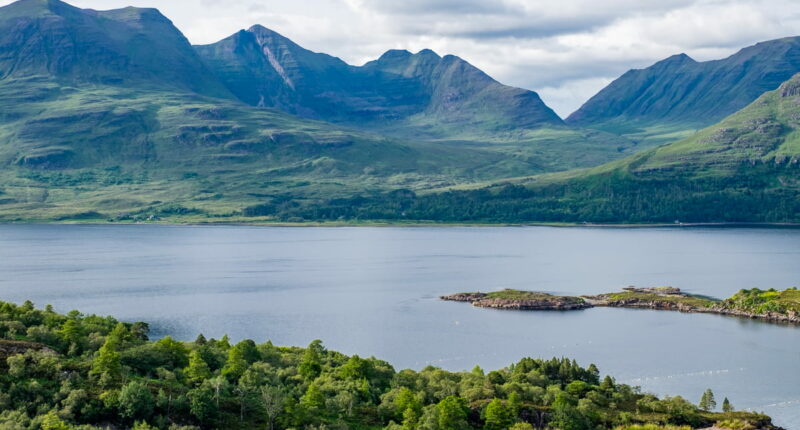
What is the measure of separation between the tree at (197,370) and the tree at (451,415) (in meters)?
25.0

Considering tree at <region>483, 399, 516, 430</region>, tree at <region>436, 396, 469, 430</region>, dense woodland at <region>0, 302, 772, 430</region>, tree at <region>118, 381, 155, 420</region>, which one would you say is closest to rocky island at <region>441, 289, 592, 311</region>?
dense woodland at <region>0, 302, 772, 430</region>

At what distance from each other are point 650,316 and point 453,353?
57.9m

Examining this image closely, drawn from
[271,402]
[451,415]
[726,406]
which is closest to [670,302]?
[726,406]

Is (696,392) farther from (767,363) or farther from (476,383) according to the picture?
(476,383)

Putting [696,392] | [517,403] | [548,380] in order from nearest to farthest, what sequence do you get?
1. [517,403]
2. [548,380]
3. [696,392]

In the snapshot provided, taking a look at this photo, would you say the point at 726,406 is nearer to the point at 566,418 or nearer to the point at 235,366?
the point at 566,418

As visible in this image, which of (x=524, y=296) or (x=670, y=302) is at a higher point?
(x=670, y=302)

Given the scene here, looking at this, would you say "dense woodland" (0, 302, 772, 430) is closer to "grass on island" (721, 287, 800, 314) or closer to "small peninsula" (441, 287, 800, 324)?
"small peninsula" (441, 287, 800, 324)

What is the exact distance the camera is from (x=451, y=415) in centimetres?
8444

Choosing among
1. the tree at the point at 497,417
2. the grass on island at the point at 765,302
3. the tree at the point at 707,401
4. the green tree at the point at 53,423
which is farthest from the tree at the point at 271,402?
the grass on island at the point at 765,302

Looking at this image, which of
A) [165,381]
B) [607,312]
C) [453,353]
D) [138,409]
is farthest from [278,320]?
[138,409]

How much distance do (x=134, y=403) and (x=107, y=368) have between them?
8.61 m

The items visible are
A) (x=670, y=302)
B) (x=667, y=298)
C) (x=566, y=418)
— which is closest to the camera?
(x=566, y=418)

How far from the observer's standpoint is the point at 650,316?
6988 inches
